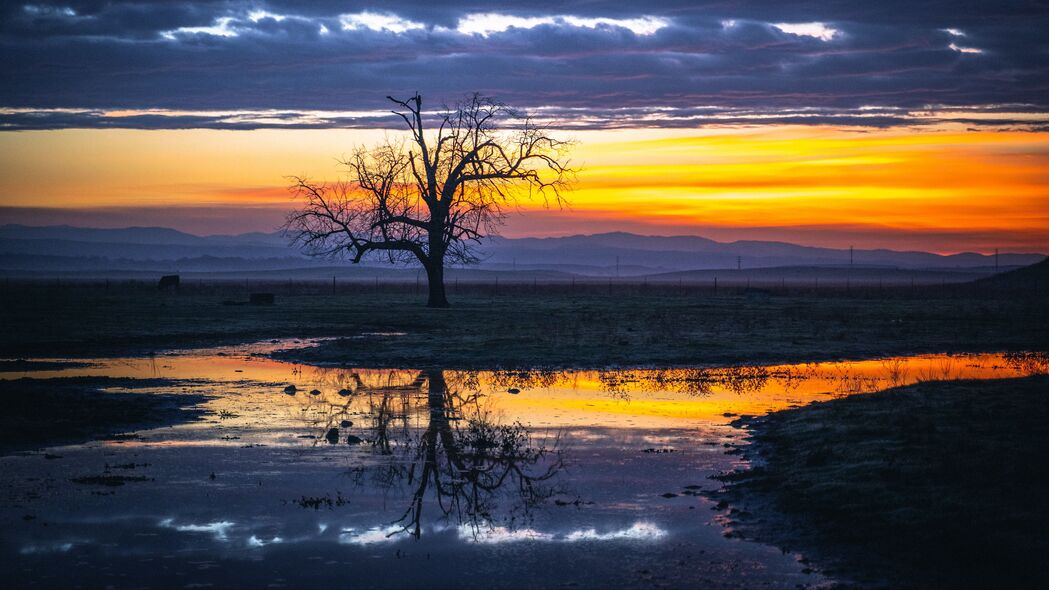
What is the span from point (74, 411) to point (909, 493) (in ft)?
49.4

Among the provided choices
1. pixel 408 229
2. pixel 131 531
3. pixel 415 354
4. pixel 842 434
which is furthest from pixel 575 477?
pixel 408 229

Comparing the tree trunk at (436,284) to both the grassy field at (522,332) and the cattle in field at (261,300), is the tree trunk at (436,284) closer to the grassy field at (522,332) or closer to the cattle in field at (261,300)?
the grassy field at (522,332)

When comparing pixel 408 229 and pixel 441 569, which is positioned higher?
pixel 408 229

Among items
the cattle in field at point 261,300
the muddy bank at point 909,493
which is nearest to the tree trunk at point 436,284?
the cattle in field at point 261,300

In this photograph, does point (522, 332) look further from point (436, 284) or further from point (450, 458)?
point (450, 458)

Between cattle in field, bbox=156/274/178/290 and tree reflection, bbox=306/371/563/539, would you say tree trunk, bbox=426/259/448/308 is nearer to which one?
tree reflection, bbox=306/371/563/539

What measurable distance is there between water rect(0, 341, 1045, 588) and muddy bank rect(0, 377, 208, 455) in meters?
0.80

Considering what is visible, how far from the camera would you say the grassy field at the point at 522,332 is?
30.4 m

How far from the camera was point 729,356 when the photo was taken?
100ft

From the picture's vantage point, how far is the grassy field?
30.4 meters

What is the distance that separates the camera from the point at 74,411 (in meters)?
17.9

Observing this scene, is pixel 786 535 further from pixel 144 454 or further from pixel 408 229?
pixel 408 229

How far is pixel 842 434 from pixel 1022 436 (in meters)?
2.67

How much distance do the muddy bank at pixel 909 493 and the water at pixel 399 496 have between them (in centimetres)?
66
